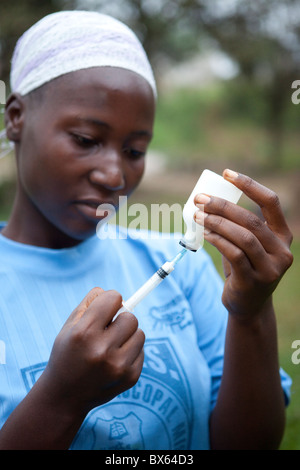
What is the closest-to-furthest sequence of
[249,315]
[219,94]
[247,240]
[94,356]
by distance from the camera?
1. [94,356]
2. [247,240]
3. [249,315]
4. [219,94]

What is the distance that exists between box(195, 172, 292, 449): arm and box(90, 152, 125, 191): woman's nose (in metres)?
0.31

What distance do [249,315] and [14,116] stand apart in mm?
913

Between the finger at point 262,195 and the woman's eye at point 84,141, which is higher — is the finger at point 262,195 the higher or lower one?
the lower one

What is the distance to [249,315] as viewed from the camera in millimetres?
1273

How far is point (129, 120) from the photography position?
1401 millimetres

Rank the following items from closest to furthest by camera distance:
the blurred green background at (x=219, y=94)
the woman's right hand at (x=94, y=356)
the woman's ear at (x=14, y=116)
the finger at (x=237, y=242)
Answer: the woman's right hand at (x=94, y=356) < the finger at (x=237, y=242) < the woman's ear at (x=14, y=116) < the blurred green background at (x=219, y=94)

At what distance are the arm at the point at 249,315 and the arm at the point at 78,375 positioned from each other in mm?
278

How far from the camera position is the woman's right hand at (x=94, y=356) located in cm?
102

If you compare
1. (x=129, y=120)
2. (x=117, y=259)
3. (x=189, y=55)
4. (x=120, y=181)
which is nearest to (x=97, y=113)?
(x=129, y=120)

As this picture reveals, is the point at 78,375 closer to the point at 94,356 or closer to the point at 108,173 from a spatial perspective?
Result: the point at 94,356

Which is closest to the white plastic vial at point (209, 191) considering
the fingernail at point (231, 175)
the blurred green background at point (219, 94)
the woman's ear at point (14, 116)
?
the fingernail at point (231, 175)

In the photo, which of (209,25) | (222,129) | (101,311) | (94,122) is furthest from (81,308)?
(222,129)

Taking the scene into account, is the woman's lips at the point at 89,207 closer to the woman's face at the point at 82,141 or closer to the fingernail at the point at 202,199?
the woman's face at the point at 82,141

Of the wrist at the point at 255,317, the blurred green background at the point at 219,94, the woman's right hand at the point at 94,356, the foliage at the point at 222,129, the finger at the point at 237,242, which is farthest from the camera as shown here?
the foliage at the point at 222,129
